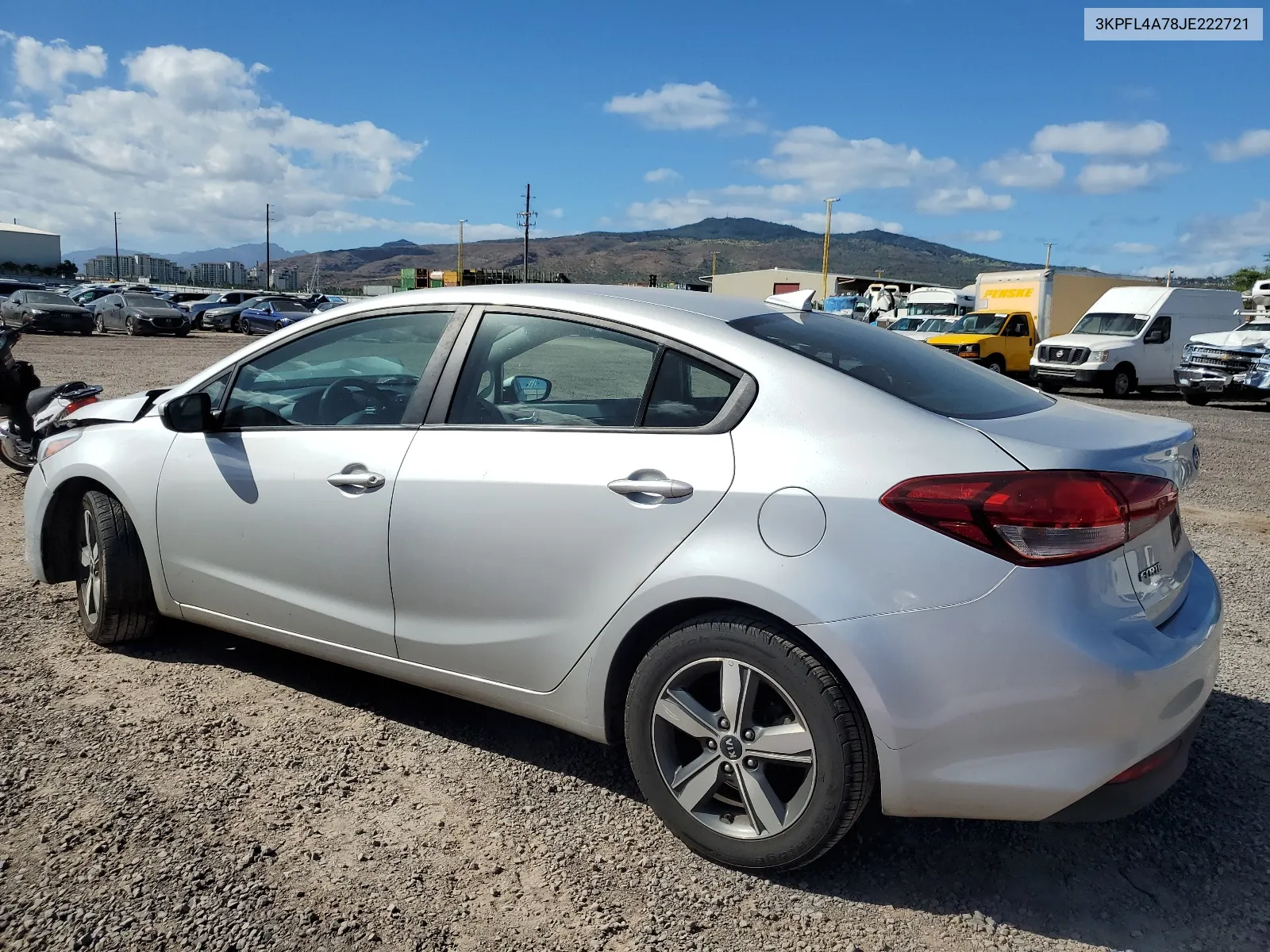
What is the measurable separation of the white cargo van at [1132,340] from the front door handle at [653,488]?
20.7m

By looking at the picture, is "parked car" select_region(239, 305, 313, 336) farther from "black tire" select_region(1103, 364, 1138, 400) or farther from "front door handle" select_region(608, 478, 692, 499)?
"front door handle" select_region(608, 478, 692, 499)

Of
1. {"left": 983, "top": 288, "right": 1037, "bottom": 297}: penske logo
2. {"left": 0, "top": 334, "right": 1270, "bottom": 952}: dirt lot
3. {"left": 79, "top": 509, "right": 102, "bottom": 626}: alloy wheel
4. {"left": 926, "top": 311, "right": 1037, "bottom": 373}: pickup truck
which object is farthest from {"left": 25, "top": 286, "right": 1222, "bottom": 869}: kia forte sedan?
{"left": 983, "top": 288, "right": 1037, "bottom": 297}: penske logo

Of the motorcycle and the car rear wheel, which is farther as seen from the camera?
the car rear wheel

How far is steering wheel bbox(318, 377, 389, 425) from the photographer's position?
137 inches

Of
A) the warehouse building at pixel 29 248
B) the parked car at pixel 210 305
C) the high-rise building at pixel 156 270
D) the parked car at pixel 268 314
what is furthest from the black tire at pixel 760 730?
the high-rise building at pixel 156 270

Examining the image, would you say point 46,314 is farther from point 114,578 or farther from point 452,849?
point 452,849

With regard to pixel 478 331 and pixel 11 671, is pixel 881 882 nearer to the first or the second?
pixel 478 331

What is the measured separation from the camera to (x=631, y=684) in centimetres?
266

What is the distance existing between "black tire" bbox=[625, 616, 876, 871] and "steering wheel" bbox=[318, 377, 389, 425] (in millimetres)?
1431

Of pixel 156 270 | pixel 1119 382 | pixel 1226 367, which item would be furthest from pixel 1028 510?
pixel 156 270

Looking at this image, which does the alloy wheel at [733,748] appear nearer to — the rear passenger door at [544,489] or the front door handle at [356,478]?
the rear passenger door at [544,489]

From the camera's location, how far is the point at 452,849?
272 cm

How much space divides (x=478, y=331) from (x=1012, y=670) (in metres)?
1.90

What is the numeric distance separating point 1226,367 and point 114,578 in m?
19.5
